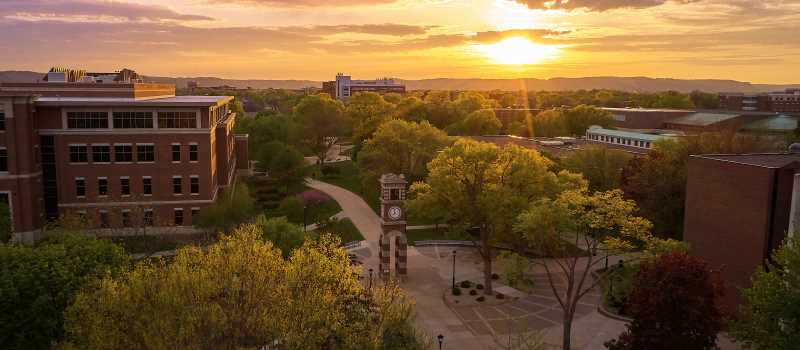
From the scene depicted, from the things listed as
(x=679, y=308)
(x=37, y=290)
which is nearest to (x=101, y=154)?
(x=37, y=290)

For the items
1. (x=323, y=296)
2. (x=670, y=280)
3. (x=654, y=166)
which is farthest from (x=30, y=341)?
(x=654, y=166)

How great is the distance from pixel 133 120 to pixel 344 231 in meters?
20.6

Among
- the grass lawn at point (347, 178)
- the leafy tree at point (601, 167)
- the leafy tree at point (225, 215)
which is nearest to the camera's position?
the leafy tree at point (225, 215)

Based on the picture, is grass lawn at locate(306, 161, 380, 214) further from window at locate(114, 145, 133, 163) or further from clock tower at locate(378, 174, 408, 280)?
window at locate(114, 145, 133, 163)

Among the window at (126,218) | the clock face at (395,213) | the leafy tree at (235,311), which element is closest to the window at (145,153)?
the window at (126,218)

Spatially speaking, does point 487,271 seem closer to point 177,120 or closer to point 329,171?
point 177,120

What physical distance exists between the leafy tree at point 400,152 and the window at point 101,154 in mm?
25013

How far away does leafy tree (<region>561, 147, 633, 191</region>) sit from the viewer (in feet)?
195

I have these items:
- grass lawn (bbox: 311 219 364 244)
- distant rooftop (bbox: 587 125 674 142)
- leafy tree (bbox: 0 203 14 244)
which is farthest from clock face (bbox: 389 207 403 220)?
distant rooftop (bbox: 587 125 674 142)

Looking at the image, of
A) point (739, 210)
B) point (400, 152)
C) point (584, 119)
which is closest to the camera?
point (739, 210)

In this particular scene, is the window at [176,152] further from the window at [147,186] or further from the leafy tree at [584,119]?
the leafy tree at [584,119]

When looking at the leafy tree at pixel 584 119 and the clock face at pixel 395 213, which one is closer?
the clock face at pixel 395 213

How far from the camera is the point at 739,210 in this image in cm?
3275

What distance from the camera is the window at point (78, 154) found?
53.2 metres
